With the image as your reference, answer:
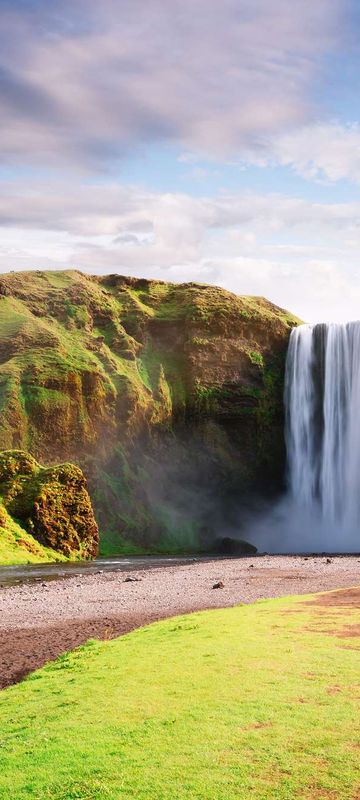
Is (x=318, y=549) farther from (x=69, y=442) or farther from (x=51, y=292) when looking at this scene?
(x=51, y=292)

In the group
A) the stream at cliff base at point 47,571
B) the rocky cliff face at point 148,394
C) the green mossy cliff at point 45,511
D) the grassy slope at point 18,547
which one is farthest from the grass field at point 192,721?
the rocky cliff face at point 148,394

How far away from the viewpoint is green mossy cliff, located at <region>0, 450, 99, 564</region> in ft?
186

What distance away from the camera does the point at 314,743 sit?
998cm

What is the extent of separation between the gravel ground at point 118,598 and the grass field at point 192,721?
8.48 ft

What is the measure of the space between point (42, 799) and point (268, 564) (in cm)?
3903

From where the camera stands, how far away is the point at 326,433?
8375 centimetres

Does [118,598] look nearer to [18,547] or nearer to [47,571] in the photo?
[47,571]

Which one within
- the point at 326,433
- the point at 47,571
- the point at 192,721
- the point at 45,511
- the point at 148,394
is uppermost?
the point at 148,394

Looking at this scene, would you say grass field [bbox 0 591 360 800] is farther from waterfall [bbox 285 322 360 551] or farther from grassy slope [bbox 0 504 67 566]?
waterfall [bbox 285 322 360 551]

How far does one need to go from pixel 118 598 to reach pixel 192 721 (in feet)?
60.4

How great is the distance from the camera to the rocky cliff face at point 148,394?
78750 mm

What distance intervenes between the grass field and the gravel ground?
8.48 feet

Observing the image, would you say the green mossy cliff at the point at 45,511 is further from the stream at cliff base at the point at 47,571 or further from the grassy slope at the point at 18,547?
the stream at cliff base at the point at 47,571

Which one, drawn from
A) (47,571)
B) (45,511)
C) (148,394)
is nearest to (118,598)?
(47,571)
